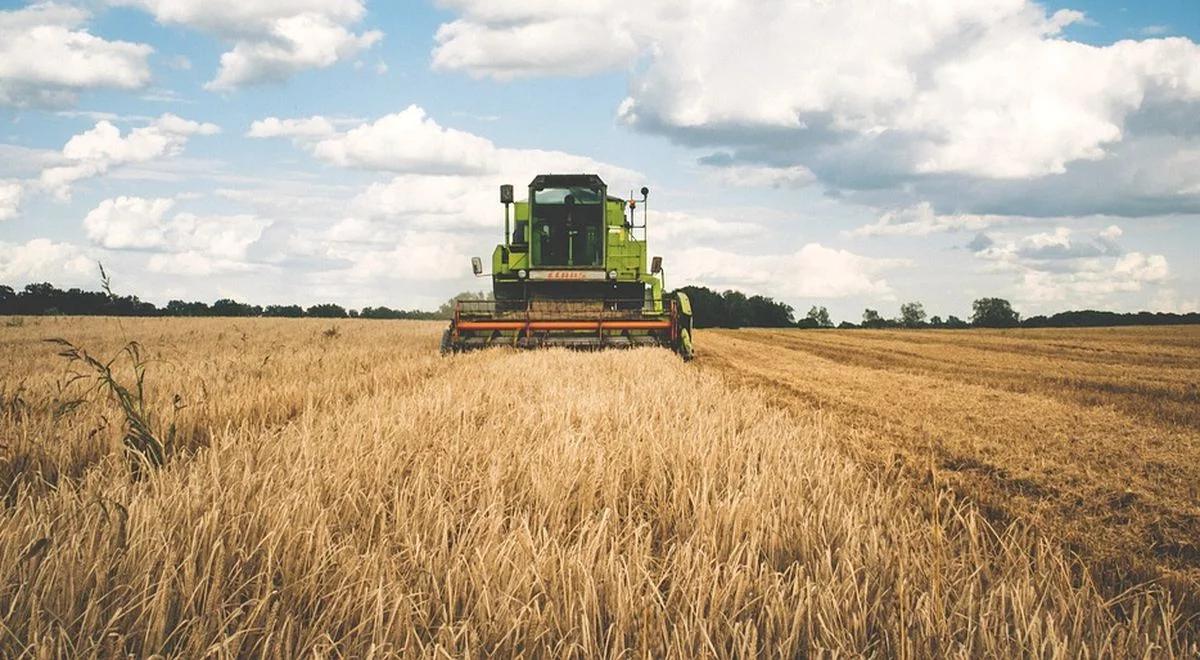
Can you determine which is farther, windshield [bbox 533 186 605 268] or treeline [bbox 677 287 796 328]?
treeline [bbox 677 287 796 328]

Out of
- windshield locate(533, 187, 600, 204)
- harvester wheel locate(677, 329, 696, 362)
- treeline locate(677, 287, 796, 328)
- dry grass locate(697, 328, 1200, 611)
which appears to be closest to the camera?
dry grass locate(697, 328, 1200, 611)

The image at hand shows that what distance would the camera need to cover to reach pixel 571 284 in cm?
1614

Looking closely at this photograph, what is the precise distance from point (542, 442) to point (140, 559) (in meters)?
2.24

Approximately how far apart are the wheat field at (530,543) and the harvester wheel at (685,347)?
8.06 metres

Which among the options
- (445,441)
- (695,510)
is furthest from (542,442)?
(695,510)

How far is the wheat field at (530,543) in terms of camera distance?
6.40 ft

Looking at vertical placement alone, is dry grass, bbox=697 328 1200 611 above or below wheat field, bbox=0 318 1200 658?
below

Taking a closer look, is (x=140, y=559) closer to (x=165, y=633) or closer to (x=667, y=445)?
(x=165, y=633)

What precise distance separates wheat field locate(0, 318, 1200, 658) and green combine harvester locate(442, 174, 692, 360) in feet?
27.0

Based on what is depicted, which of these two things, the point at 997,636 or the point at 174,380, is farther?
the point at 174,380

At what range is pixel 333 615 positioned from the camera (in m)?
2.10

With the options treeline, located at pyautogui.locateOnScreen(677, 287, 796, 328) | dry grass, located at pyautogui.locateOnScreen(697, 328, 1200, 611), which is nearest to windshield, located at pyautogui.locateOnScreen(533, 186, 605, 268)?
dry grass, located at pyautogui.locateOnScreen(697, 328, 1200, 611)

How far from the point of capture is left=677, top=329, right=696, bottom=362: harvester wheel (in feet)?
46.1

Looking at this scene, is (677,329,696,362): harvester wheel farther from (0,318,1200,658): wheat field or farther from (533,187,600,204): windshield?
(0,318,1200,658): wheat field
